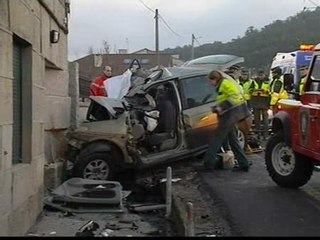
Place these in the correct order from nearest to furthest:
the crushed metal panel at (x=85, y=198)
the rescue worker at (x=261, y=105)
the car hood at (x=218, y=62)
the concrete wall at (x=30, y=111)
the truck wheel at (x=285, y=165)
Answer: the concrete wall at (x=30, y=111), the crushed metal panel at (x=85, y=198), the truck wheel at (x=285, y=165), the car hood at (x=218, y=62), the rescue worker at (x=261, y=105)

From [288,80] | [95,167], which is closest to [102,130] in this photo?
[95,167]

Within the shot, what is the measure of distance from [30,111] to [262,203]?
314cm

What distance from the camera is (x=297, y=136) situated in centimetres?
814

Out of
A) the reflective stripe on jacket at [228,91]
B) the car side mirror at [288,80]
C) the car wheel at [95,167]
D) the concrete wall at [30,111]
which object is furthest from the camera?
the reflective stripe on jacket at [228,91]

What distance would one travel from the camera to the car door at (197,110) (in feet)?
33.6

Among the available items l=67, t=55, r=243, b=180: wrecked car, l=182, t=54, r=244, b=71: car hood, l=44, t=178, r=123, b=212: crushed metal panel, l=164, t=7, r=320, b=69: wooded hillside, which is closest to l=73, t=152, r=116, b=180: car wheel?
l=67, t=55, r=243, b=180: wrecked car

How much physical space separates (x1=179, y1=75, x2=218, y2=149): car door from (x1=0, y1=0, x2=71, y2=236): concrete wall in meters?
2.15

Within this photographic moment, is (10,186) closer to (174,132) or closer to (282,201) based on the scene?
(282,201)

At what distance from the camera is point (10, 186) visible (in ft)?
18.8

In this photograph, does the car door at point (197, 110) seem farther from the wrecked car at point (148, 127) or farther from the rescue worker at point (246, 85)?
the rescue worker at point (246, 85)

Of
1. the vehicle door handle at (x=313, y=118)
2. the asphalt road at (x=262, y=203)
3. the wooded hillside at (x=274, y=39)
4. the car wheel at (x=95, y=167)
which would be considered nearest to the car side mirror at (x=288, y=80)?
the vehicle door handle at (x=313, y=118)

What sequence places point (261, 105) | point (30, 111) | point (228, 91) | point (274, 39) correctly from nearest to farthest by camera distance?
1. point (30, 111)
2. point (228, 91)
3. point (261, 105)
4. point (274, 39)

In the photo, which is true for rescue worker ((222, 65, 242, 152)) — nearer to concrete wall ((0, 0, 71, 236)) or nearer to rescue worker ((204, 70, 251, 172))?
rescue worker ((204, 70, 251, 172))

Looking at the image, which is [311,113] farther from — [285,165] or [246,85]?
[246,85]
